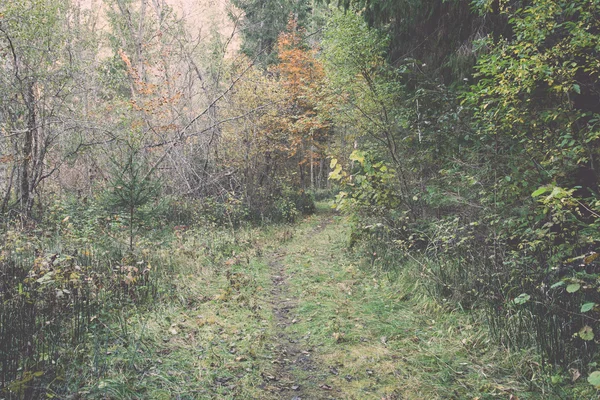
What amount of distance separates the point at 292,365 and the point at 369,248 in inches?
170

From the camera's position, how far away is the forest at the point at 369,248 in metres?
3.52

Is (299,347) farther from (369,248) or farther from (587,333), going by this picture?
(369,248)

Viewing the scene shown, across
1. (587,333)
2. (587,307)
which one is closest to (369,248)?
(587,333)

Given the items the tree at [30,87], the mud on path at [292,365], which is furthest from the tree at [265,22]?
the mud on path at [292,365]

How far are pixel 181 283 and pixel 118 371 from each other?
2918 millimetres

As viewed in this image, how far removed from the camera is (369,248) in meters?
8.01

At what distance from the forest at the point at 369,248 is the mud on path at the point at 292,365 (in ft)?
0.09

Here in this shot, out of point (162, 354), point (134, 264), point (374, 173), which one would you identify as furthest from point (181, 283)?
point (374, 173)

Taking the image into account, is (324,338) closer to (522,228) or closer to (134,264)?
(522,228)

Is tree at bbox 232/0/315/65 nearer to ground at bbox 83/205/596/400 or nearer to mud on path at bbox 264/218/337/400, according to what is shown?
ground at bbox 83/205/596/400

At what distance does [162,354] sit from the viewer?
4.06 meters

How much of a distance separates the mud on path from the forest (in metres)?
0.03

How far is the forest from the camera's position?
138 inches

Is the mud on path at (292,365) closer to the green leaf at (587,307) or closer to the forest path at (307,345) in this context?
the forest path at (307,345)
